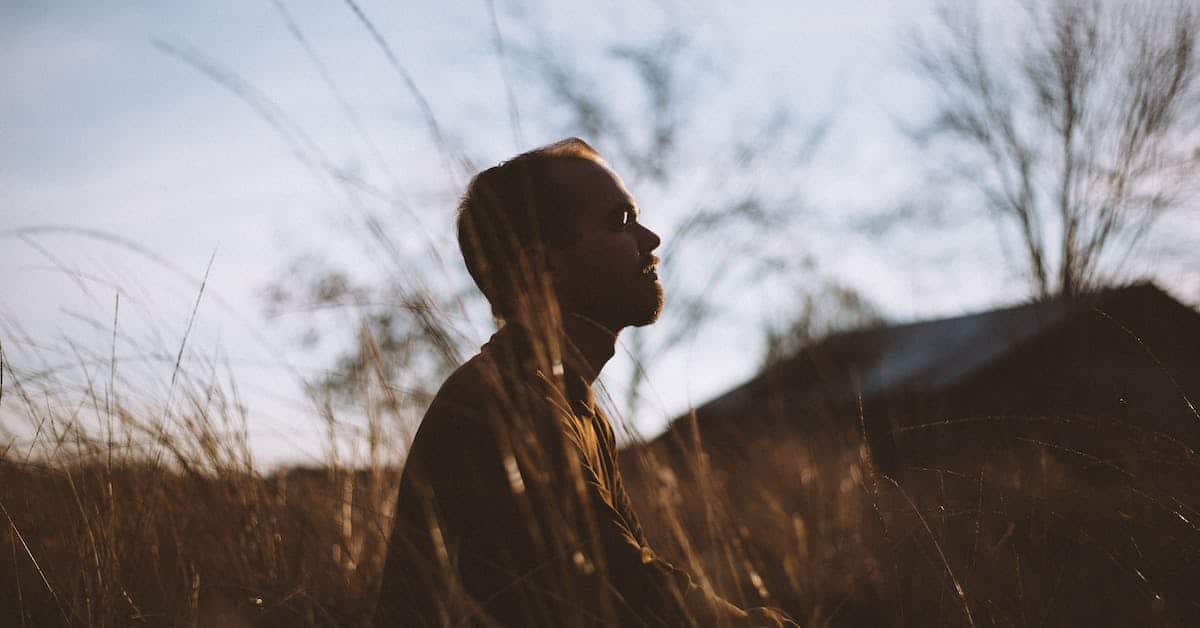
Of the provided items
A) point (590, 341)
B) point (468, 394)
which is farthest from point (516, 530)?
point (590, 341)

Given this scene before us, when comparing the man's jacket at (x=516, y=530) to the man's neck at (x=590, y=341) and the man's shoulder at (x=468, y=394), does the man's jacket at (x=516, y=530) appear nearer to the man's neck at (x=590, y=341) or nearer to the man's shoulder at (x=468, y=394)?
the man's shoulder at (x=468, y=394)

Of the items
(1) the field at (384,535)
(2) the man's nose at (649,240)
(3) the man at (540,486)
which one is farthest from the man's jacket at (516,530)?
(2) the man's nose at (649,240)

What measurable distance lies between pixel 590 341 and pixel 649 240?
0.24 meters

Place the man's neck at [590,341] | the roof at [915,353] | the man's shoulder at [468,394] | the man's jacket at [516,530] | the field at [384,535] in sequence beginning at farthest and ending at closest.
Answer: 1. the roof at [915,353]
2. the man's neck at [590,341]
3. the field at [384,535]
4. the man's shoulder at [468,394]
5. the man's jacket at [516,530]

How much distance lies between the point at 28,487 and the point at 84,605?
789mm

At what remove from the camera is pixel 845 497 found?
376cm

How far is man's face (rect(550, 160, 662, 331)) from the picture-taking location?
5.44 feet

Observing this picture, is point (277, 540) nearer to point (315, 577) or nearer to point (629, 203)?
point (315, 577)

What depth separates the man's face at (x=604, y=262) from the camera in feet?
5.44

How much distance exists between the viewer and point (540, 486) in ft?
4.17

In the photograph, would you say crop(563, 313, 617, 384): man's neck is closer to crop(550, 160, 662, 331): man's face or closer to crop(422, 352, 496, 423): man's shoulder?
crop(550, 160, 662, 331): man's face

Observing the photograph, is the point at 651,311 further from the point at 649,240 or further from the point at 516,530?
the point at 516,530

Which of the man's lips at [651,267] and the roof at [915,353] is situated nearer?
the man's lips at [651,267]

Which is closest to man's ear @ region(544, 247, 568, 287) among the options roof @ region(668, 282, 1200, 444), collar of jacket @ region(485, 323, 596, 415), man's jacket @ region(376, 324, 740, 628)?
collar of jacket @ region(485, 323, 596, 415)
